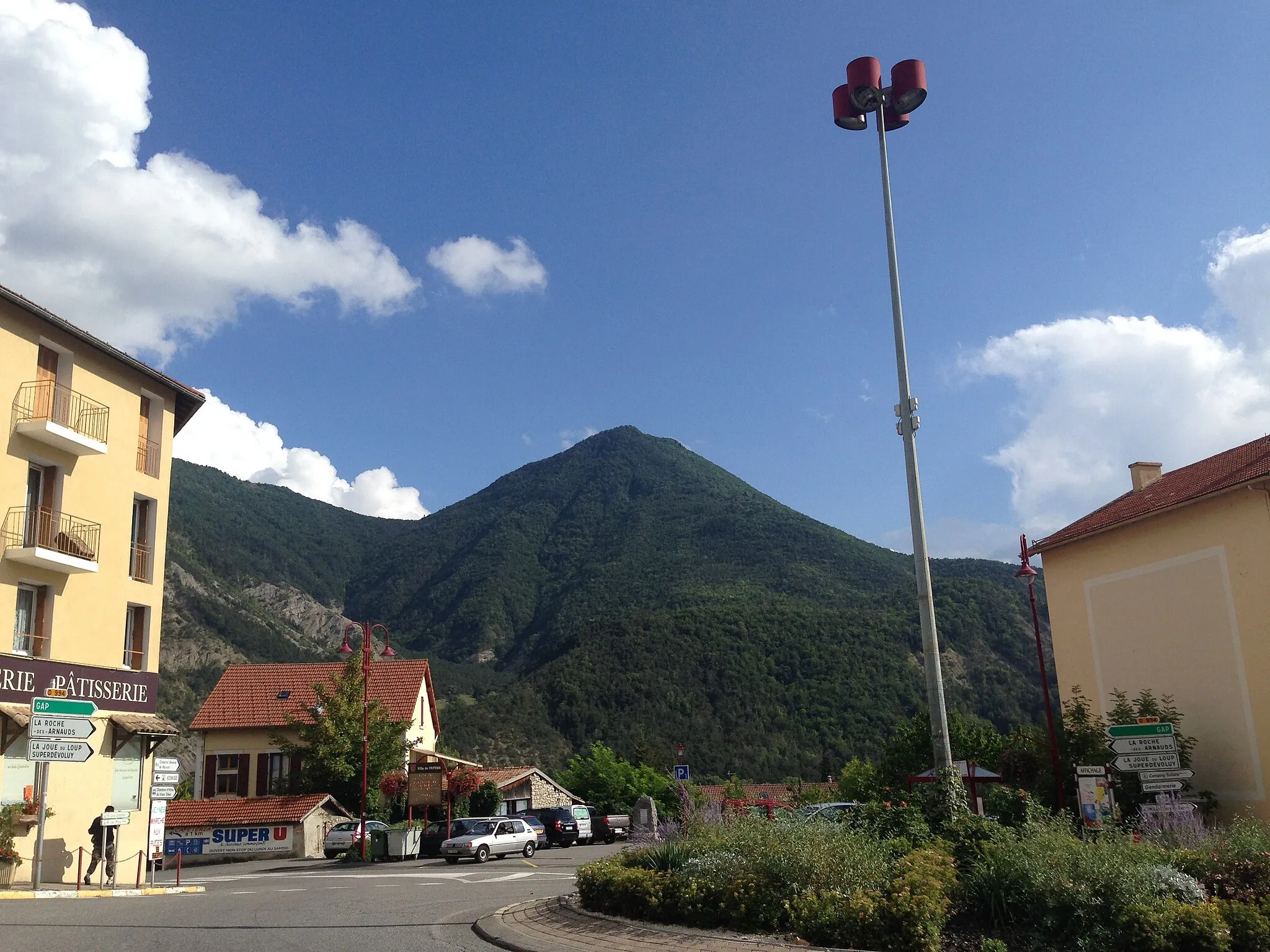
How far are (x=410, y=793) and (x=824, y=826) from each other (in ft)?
84.3

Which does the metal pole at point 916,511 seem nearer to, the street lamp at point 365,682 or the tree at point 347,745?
the street lamp at point 365,682

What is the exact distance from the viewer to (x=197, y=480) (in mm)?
165375

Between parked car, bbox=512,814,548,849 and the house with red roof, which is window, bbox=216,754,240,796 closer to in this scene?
the house with red roof

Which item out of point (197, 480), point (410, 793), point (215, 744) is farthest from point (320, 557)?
point (410, 793)

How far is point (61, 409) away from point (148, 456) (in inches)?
138

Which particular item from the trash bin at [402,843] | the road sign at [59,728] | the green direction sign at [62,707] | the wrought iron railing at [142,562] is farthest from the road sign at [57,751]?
the trash bin at [402,843]

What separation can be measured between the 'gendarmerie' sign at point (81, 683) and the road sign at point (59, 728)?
17.4ft

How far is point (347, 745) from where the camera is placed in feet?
135

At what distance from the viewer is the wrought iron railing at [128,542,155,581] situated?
26562 mm

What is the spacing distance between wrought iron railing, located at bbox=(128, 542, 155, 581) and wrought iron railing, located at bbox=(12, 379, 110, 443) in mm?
3226

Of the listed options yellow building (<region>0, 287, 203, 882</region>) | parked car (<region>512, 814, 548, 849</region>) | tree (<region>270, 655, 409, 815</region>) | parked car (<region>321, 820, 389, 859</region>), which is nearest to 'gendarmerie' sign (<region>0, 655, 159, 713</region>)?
yellow building (<region>0, 287, 203, 882</region>)

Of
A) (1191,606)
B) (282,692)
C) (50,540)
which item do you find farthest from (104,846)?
(282,692)

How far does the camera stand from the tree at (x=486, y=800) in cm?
4378

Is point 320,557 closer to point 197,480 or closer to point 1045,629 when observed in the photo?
point 197,480
